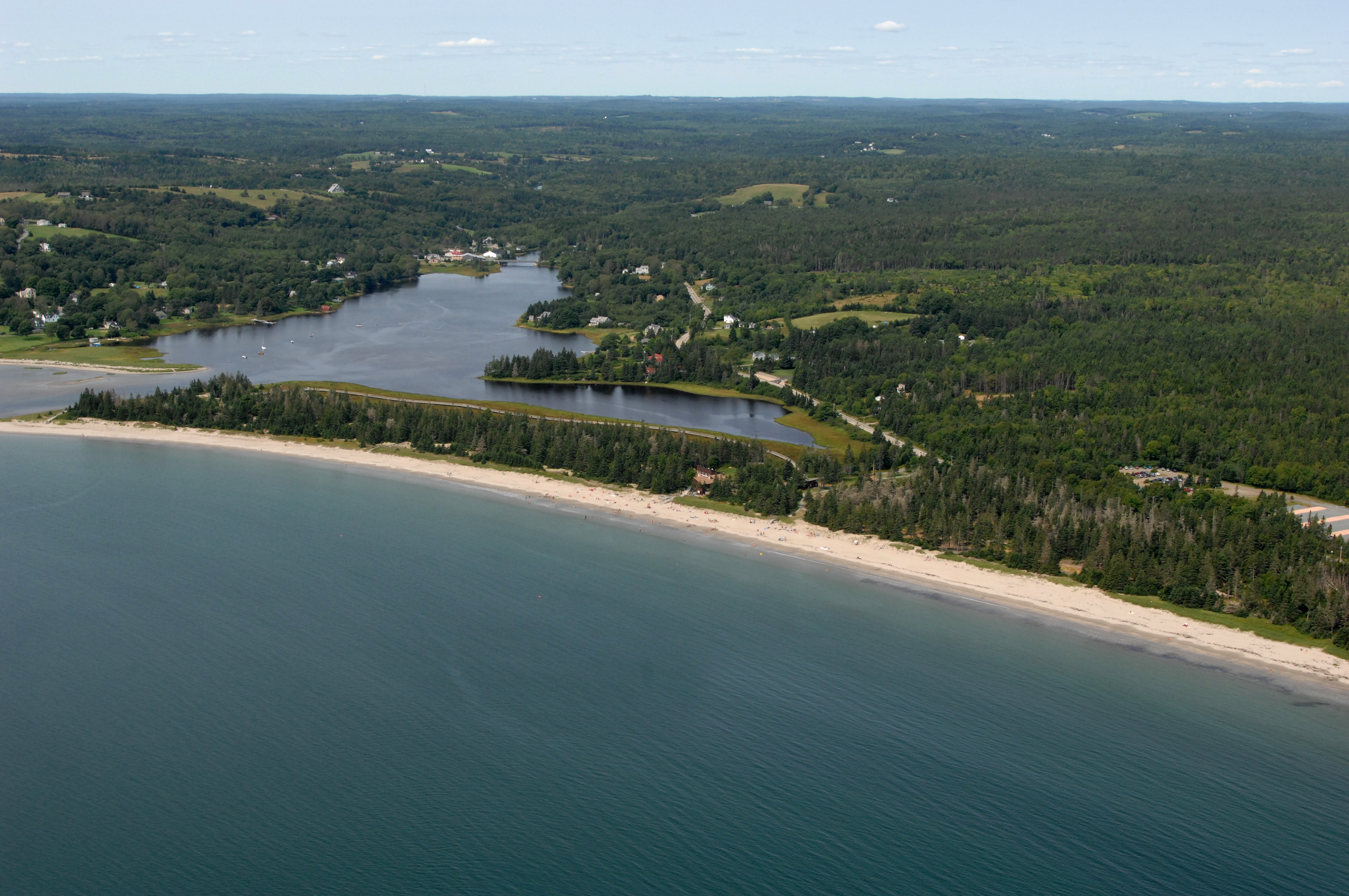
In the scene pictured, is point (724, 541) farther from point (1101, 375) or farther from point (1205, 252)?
point (1205, 252)

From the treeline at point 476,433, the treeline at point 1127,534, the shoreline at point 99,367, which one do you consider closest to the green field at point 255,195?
the shoreline at point 99,367

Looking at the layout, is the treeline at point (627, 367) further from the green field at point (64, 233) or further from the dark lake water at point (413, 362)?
the green field at point (64, 233)

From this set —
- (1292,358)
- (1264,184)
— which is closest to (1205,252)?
(1292,358)

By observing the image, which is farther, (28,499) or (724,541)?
(28,499)

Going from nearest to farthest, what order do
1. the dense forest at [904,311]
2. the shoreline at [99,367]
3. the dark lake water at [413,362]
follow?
the dense forest at [904,311] < the dark lake water at [413,362] < the shoreline at [99,367]

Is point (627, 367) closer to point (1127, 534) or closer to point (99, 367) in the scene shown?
point (99, 367)

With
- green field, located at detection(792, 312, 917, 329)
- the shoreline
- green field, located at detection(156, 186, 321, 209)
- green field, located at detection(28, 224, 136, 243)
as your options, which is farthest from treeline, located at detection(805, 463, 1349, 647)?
green field, located at detection(156, 186, 321, 209)
